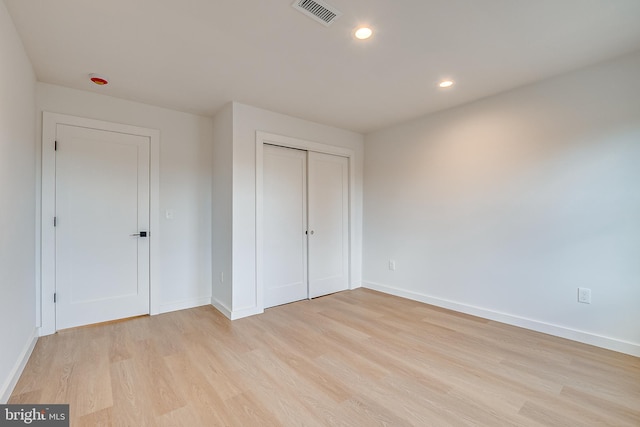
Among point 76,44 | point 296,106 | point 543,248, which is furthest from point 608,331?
point 76,44

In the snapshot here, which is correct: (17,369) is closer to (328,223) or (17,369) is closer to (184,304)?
(184,304)

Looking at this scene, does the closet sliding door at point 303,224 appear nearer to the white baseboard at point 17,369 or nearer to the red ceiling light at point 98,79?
the red ceiling light at point 98,79

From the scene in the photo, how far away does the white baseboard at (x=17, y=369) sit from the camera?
5.53 feet

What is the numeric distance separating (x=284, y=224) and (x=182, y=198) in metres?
1.27

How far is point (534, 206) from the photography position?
8.99ft

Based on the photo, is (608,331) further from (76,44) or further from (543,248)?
(76,44)

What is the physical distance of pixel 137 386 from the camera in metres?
1.88

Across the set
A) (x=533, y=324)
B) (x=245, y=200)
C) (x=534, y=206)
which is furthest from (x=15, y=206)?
(x=533, y=324)

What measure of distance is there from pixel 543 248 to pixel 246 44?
3.19 meters

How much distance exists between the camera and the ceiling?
1748 millimetres

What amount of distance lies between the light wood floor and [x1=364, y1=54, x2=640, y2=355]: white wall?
13.8 inches

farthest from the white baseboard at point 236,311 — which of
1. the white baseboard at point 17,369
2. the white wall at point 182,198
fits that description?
the white baseboard at point 17,369

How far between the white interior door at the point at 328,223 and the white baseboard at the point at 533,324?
91 centimetres

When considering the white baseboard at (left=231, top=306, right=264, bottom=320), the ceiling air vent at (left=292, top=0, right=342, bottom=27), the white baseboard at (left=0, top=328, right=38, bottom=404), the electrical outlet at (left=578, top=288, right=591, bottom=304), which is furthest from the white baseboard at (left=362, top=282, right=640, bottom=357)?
the white baseboard at (left=0, top=328, right=38, bottom=404)
